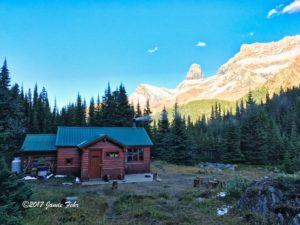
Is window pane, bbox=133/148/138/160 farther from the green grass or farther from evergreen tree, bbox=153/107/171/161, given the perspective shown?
the green grass

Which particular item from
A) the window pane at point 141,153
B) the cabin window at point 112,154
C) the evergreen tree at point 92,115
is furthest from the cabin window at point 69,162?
the evergreen tree at point 92,115

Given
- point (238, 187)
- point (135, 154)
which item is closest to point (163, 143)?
point (135, 154)

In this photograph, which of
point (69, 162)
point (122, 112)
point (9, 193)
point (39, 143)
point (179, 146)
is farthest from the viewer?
point (122, 112)

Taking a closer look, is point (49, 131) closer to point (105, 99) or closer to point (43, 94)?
point (105, 99)

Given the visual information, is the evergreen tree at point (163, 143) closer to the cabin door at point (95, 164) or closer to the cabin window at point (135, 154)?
the cabin window at point (135, 154)

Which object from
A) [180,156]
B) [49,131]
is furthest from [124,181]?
[49,131]

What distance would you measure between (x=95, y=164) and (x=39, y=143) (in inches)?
256

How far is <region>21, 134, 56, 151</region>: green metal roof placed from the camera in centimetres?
2317

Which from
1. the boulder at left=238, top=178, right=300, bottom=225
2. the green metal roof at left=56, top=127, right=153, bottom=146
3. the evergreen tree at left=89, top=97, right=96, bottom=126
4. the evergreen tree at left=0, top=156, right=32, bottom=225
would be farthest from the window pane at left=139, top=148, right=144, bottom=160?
the evergreen tree at left=89, top=97, right=96, bottom=126

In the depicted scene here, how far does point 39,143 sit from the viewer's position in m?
24.1

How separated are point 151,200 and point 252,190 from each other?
5.24 m

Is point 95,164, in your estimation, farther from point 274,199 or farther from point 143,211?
point 274,199

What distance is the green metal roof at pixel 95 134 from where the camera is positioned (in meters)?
23.7

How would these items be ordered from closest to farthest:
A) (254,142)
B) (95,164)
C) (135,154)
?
(95,164)
(135,154)
(254,142)
